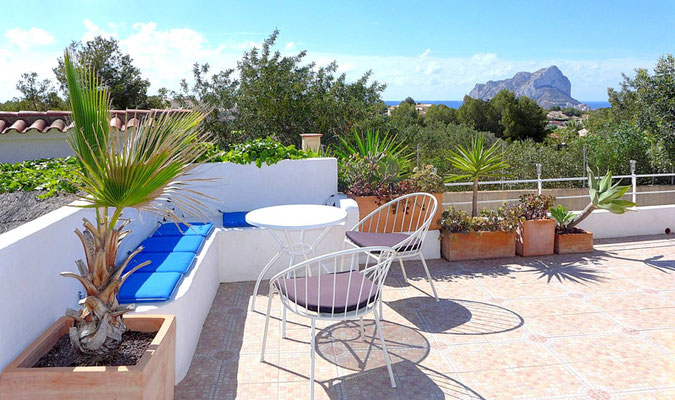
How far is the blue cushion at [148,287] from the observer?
9.32 feet

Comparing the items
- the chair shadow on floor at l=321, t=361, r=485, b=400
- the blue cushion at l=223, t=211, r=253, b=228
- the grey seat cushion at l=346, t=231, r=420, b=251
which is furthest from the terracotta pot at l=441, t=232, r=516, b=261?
the chair shadow on floor at l=321, t=361, r=485, b=400

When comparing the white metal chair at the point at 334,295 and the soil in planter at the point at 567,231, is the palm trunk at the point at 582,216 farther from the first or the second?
the white metal chair at the point at 334,295

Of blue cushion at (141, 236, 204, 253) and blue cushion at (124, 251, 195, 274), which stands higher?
blue cushion at (141, 236, 204, 253)

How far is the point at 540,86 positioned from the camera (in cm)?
14012

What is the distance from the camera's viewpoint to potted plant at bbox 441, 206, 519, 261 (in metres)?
5.38

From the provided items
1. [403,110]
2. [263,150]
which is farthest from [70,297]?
[403,110]

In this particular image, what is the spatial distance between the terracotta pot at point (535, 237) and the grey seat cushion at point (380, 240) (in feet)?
6.46

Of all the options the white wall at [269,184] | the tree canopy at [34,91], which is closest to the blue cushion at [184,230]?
the white wall at [269,184]

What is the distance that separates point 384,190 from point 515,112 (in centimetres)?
2863

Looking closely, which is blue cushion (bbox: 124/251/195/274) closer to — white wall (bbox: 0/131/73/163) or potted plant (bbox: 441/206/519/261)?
potted plant (bbox: 441/206/519/261)

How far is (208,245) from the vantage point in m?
4.15

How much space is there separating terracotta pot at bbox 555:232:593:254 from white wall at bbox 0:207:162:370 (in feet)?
16.1

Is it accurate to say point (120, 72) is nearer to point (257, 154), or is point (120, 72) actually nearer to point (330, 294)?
point (257, 154)

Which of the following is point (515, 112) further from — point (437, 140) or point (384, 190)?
point (384, 190)
